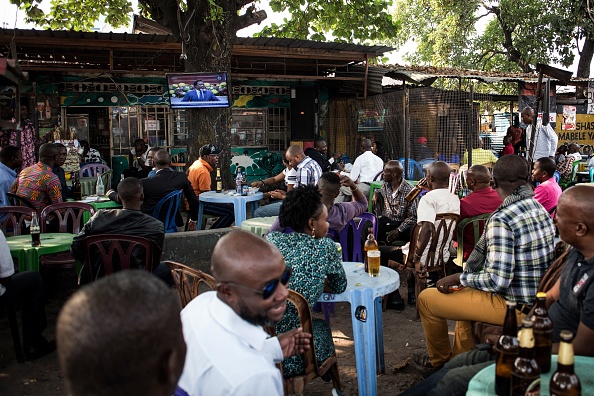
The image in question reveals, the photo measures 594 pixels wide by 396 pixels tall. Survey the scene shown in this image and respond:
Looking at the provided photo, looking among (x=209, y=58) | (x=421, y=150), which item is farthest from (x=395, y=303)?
A: (x=421, y=150)

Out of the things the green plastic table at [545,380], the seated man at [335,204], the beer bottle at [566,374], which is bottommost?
the green plastic table at [545,380]

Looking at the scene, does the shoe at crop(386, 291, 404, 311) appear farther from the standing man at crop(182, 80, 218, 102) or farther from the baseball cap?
the standing man at crop(182, 80, 218, 102)

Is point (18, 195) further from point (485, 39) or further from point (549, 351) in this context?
point (485, 39)

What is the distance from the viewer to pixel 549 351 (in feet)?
7.76

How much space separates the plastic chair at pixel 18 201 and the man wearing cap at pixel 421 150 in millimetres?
7909

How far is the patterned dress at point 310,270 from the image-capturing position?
131 inches

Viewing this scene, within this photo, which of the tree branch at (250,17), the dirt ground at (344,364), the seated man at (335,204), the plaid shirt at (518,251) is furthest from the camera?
the tree branch at (250,17)

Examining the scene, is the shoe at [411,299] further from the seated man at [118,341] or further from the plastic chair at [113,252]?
the seated man at [118,341]

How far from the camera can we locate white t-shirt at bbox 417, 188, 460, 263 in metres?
5.24

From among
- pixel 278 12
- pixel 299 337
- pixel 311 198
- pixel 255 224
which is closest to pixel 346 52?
pixel 278 12

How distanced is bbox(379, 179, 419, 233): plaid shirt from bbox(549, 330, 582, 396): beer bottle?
14.3 ft

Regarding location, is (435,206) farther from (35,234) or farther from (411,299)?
(35,234)

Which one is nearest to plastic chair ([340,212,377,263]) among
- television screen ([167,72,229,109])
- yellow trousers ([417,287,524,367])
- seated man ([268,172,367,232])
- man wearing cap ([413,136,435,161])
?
seated man ([268,172,367,232])

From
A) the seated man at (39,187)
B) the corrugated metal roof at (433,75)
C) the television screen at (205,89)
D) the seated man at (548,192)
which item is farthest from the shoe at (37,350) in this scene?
the corrugated metal roof at (433,75)
